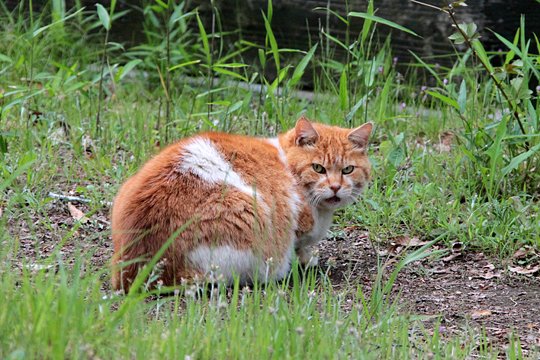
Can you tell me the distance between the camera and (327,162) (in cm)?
397

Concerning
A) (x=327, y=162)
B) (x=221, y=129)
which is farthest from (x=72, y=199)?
(x=327, y=162)

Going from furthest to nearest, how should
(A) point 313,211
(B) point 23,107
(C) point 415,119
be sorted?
1. (C) point 415,119
2. (B) point 23,107
3. (A) point 313,211

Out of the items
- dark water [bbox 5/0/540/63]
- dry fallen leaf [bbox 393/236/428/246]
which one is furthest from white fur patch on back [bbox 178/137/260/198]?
dark water [bbox 5/0/540/63]

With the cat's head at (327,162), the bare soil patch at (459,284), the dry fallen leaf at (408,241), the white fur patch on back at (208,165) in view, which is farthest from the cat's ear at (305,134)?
the dry fallen leaf at (408,241)

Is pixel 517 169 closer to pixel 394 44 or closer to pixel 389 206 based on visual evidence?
pixel 389 206

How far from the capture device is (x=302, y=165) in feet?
13.1

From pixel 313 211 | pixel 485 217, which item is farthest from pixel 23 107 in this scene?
pixel 485 217

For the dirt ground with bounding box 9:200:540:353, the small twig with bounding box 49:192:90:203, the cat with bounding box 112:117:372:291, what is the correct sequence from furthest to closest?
the small twig with bounding box 49:192:90:203, the dirt ground with bounding box 9:200:540:353, the cat with bounding box 112:117:372:291

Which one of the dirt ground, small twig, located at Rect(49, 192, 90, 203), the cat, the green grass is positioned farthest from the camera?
small twig, located at Rect(49, 192, 90, 203)

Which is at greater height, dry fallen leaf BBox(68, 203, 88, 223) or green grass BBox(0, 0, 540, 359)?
green grass BBox(0, 0, 540, 359)

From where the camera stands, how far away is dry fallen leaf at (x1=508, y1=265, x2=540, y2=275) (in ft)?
13.2

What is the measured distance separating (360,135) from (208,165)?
32.1 inches

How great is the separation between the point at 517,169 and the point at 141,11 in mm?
3423

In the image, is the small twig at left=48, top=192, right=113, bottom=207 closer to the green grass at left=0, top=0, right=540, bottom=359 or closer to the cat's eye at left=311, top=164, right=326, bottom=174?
the green grass at left=0, top=0, right=540, bottom=359
